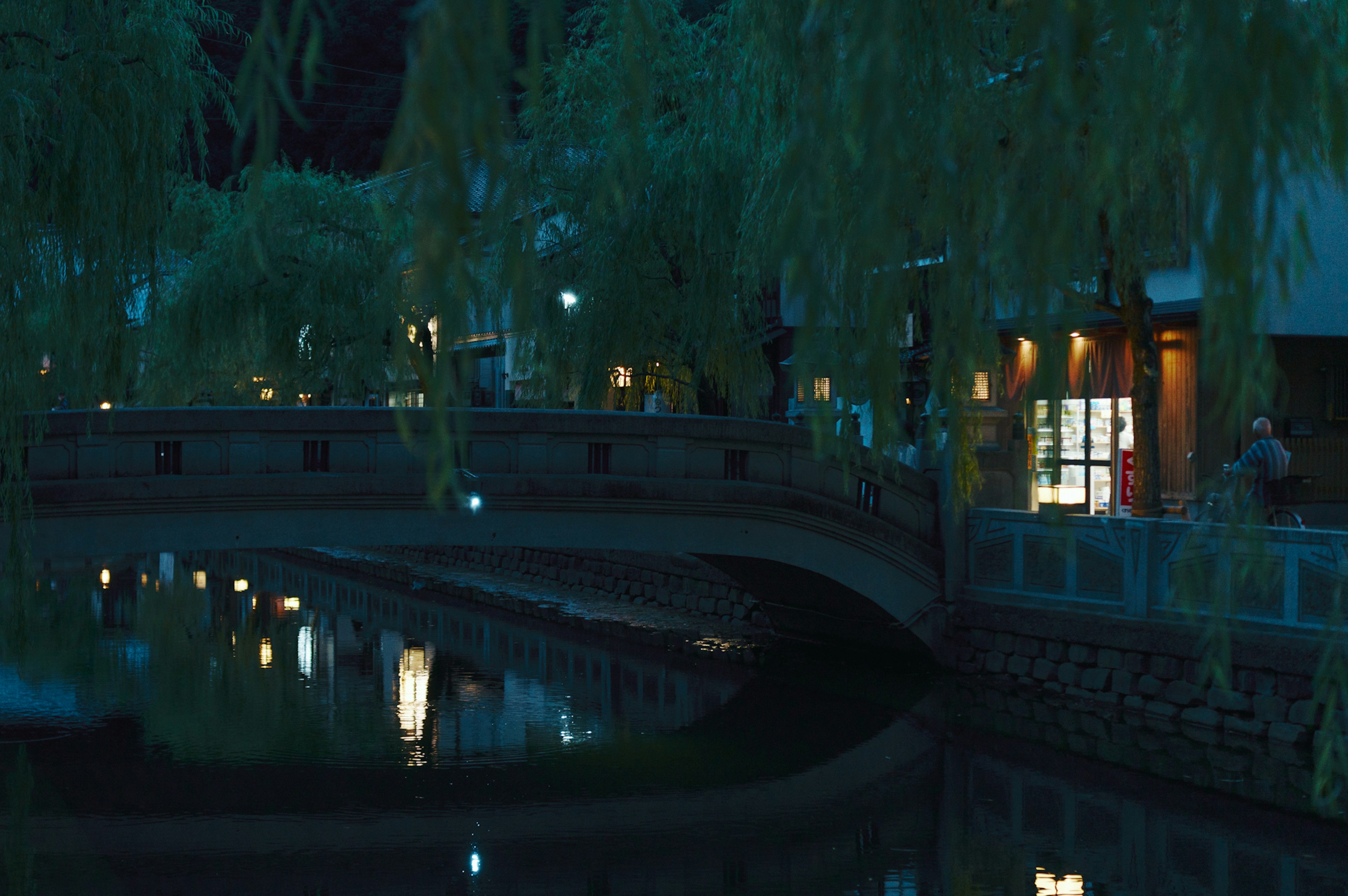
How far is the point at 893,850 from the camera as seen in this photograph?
9.42 m

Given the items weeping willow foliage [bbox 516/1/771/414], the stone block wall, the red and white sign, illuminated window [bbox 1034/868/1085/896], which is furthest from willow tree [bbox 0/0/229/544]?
the red and white sign

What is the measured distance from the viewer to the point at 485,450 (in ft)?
46.2

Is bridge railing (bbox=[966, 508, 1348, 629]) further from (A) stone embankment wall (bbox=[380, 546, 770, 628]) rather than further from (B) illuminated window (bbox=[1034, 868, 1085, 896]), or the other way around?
(A) stone embankment wall (bbox=[380, 546, 770, 628])

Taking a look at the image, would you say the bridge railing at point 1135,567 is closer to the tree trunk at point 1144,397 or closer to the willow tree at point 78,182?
the tree trunk at point 1144,397

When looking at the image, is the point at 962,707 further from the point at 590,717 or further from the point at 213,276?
the point at 213,276

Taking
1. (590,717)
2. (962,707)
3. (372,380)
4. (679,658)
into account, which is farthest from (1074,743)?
(372,380)

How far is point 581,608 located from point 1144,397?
938cm

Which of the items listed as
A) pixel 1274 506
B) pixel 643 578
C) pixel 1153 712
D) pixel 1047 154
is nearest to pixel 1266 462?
pixel 1274 506

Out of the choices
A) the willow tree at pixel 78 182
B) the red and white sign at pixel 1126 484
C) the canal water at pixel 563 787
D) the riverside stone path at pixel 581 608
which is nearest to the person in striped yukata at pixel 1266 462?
the canal water at pixel 563 787

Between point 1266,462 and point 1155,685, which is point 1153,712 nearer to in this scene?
point 1155,685

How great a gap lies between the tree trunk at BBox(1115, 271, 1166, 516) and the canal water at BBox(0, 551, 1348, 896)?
305 centimetres

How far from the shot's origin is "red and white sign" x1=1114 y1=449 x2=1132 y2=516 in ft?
63.1

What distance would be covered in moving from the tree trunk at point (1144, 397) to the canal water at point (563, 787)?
3048 millimetres

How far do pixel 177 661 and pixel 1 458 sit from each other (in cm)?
596
